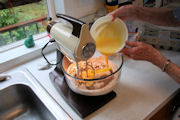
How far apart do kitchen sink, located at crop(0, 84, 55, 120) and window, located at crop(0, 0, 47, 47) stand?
41cm

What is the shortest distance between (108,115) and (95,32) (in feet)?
1.34

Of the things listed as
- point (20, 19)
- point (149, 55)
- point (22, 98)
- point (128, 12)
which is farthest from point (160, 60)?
point (20, 19)

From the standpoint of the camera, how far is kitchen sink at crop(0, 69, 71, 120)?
987 mm

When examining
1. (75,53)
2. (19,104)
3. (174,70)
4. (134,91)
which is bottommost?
(19,104)

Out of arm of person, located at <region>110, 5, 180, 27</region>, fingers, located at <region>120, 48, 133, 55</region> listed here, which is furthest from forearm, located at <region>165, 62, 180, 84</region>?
arm of person, located at <region>110, 5, 180, 27</region>

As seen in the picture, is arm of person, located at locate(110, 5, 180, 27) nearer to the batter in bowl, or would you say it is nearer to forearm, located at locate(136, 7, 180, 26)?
forearm, located at locate(136, 7, 180, 26)

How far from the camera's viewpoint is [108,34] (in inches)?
37.4

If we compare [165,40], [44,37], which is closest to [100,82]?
[165,40]

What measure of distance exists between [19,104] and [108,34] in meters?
0.66

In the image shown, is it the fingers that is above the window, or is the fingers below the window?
below

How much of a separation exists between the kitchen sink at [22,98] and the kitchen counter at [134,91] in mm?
46

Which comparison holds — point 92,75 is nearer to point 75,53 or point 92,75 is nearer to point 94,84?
point 94,84

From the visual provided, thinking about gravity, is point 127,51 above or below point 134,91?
above

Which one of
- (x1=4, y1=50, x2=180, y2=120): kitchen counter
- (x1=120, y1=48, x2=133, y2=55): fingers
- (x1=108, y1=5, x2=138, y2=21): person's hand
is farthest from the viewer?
(x1=108, y1=5, x2=138, y2=21): person's hand
